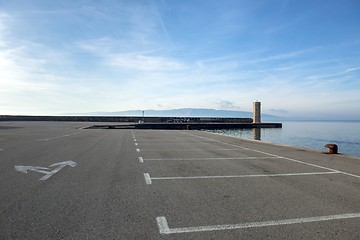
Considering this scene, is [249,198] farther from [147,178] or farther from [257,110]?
[257,110]

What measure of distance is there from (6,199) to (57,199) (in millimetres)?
960

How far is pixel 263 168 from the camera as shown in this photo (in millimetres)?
9984

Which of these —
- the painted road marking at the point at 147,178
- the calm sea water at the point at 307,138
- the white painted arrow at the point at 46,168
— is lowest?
the calm sea water at the point at 307,138

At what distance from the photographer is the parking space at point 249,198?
4.63 metres

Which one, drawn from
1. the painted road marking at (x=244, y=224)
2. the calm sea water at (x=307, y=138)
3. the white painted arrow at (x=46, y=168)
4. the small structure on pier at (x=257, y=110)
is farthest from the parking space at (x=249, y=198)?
the small structure on pier at (x=257, y=110)

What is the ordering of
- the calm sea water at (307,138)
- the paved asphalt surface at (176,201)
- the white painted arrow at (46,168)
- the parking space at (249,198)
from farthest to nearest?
the calm sea water at (307,138)
the white painted arrow at (46,168)
the parking space at (249,198)
the paved asphalt surface at (176,201)

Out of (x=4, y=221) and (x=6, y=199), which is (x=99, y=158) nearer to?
(x=6, y=199)

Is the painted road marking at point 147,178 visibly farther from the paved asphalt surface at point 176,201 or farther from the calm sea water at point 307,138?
the calm sea water at point 307,138

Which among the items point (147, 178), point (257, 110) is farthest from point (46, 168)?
point (257, 110)

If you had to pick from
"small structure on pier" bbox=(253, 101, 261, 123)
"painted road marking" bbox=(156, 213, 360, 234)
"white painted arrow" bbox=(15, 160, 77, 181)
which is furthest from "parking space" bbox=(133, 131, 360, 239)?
"small structure on pier" bbox=(253, 101, 261, 123)

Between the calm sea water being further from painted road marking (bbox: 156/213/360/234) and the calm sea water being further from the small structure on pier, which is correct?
painted road marking (bbox: 156/213/360/234)

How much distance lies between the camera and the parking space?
4.63 m

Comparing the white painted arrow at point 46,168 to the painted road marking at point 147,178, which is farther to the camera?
the white painted arrow at point 46,168

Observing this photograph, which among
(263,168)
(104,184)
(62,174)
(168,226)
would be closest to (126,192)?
(104,184)
